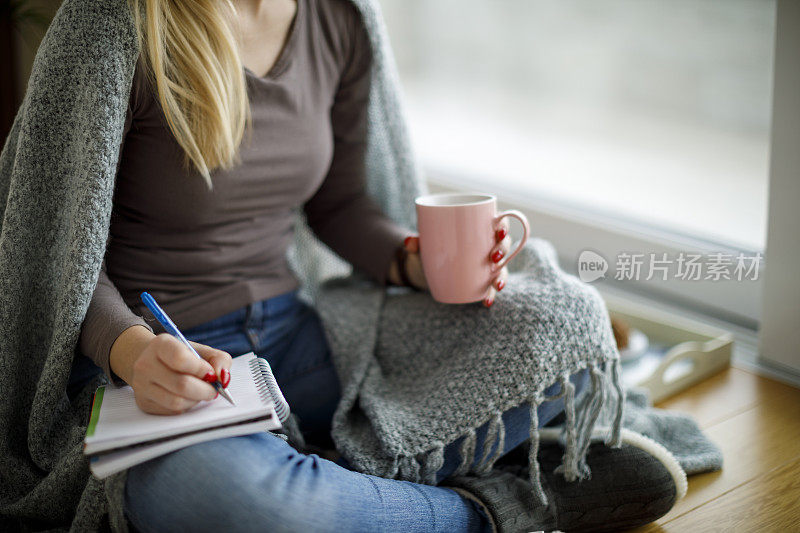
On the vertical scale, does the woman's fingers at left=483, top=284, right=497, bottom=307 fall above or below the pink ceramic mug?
below

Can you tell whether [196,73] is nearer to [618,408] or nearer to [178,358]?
[178,358]

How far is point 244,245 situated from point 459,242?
272 millimetres

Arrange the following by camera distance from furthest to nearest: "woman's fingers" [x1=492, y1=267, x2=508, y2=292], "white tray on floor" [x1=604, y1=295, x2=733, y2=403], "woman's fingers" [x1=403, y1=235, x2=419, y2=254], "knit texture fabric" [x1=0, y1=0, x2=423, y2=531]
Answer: "white tray on floor" [x1=604, y1=295, x2=733, y2=403], "woman's fingers" [x1=403, y1=235, x2=419, y2=254], "woman's fingers" [x1=492, y1=267, x2=508, y2=292], "knit texture fabric" [x1=0, y1=0, x2=423, y2=531]

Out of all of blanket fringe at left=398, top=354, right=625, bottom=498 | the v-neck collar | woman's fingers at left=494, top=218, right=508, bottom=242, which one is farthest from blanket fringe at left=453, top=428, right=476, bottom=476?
the v-neck collar

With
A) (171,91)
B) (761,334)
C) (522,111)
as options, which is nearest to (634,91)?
(522,111)

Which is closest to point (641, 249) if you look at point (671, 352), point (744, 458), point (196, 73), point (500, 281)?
point (671, 352)

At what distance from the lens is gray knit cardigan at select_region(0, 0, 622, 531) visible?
2.38 ft

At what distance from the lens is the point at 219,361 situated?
0.68 m

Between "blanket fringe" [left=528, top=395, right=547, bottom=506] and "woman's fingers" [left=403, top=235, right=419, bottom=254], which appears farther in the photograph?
"woman's fingers" [left=403, top=235, right=419, bottom=254]

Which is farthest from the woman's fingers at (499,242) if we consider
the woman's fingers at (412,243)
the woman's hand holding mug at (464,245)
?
the woman's fingers at (412,243)

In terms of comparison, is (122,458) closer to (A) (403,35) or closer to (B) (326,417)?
(B) (326,417)

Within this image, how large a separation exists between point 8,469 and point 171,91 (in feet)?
1.44

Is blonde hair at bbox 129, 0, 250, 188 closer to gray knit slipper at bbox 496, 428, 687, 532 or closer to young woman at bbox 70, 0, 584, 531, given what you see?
young woman at bbox 70, 0, 584, 531

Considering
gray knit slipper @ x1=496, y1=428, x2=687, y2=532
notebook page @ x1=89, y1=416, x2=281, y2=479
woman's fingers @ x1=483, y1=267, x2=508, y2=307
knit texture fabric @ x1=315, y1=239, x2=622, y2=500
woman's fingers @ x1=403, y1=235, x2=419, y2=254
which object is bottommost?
gray knit slipper @ x1=496, y1=428, x2=687, y2=532
